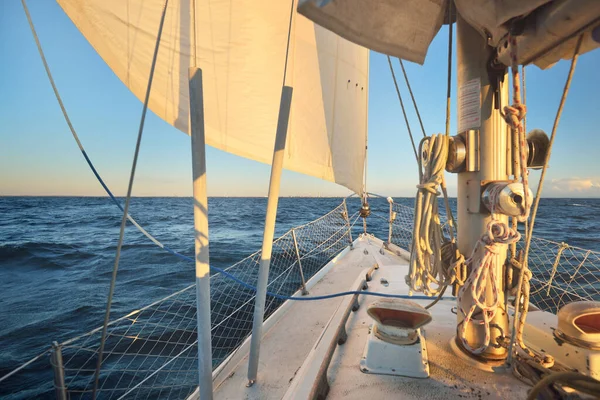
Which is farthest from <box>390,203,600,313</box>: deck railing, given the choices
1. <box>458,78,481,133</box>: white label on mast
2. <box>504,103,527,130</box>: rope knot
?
<box>504,103,527,130</box>: rope knot

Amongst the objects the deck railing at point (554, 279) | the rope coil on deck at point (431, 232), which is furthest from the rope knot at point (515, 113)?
the deck railing at point (554, 279)

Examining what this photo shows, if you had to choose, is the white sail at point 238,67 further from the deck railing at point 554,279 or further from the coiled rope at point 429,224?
the deck railing at point 554,279

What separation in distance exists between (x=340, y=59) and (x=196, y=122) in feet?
7.50

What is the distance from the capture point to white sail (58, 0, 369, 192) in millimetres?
1645

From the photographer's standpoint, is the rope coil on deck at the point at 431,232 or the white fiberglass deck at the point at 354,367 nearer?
the white fiberglass deck at the point at 354,367

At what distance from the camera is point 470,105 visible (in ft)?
5.33

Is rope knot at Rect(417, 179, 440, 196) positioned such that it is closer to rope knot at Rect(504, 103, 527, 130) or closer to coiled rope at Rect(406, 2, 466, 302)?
coiled rope at Rect(406, 2, 466, 302)

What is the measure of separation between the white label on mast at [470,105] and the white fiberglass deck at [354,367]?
1341 millimetres

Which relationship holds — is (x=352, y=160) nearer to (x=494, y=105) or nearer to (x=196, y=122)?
(x=494, y=105)

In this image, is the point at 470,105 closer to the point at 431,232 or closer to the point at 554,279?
the point at 431,232

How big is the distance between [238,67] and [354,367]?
6.79 feet

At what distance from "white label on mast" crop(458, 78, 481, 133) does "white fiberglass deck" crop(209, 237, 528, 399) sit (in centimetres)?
134

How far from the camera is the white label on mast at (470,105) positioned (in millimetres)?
1591

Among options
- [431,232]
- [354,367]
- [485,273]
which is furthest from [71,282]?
[485,273]
